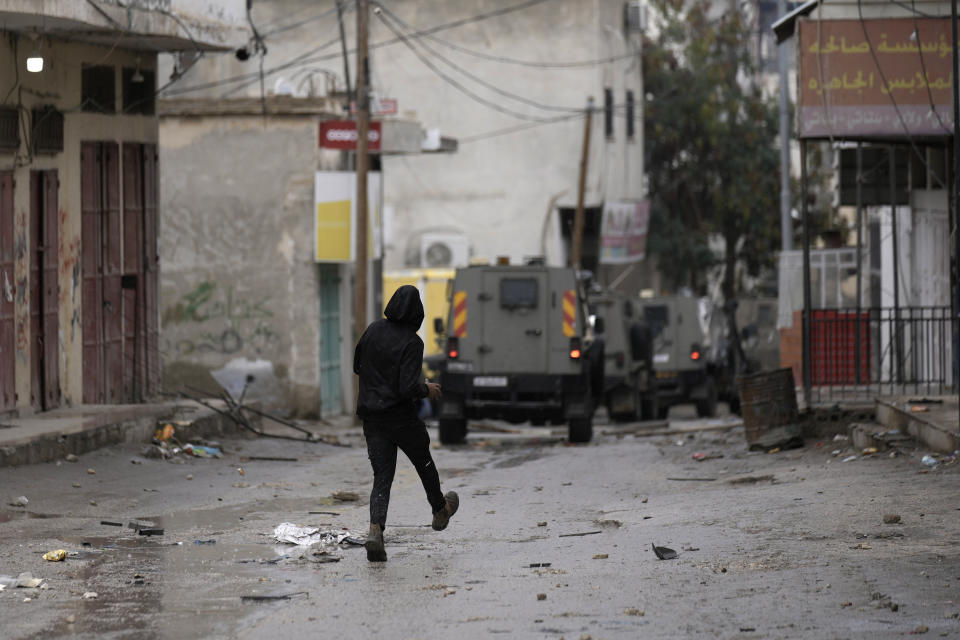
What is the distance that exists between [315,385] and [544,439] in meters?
5.86

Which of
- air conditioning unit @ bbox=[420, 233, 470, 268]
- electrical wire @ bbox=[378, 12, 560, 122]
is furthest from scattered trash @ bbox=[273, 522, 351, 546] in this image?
electrical wire @ bbox=[378, 12, 560, 122]

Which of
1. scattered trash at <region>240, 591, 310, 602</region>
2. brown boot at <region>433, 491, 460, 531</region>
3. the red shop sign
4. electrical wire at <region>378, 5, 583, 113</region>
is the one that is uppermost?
electrical wire at <region>378, 5, 583, 113</region>

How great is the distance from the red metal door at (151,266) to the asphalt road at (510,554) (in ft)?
13.5

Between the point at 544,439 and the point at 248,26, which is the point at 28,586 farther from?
the point at 544,439

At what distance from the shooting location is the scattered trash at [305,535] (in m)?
9.53

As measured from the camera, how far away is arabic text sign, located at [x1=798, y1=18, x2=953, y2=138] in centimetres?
1554

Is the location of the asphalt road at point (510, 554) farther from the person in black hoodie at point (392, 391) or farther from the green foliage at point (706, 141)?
the green foliage at point (706, 141)

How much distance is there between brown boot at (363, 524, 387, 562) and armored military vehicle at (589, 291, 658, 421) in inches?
653

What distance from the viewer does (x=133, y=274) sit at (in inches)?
719

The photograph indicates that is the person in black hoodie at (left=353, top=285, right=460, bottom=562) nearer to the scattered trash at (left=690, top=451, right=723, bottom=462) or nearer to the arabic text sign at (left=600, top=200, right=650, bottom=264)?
the scattered trash at (left=690, top=451, right=723, bottom=462)

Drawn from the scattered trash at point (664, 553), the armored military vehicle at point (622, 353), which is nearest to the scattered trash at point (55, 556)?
the scattered trash at point (664, 553)

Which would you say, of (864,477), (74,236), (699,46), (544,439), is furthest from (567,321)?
(699,46)

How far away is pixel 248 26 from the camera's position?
17828 mm

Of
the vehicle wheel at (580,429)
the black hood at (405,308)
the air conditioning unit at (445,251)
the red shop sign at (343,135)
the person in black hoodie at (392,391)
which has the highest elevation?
the red shop sign at (343,135)
